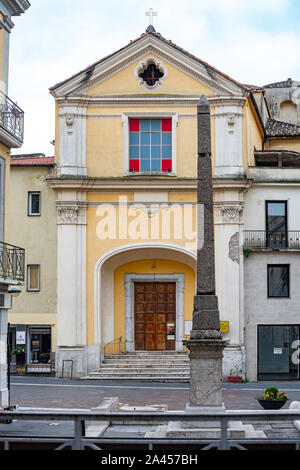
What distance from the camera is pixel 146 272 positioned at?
105 feet

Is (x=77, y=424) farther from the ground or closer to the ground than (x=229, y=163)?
closer to the ground

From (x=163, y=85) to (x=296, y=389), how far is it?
12902 millimetres

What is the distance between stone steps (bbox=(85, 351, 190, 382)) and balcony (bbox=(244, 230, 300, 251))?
5.23 meters

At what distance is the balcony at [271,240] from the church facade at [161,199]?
4 cm

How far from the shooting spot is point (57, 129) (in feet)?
101

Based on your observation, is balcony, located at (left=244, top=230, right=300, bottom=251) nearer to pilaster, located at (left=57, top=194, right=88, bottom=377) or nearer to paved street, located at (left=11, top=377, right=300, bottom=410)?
paved street, located at (left=11, top=377, right=300, bottom=410)

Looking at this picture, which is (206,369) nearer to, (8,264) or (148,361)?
(8,264)

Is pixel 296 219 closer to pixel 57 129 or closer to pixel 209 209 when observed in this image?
pixel 57 129

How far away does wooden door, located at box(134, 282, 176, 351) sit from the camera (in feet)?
104

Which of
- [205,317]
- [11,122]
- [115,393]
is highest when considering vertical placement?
[11,122]

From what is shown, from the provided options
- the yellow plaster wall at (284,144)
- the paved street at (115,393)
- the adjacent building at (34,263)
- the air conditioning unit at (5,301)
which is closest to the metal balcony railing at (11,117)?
the air conditioning unit at (5,301)

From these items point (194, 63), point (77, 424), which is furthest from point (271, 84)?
point (77, 424)

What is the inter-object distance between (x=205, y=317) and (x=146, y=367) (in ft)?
47.3

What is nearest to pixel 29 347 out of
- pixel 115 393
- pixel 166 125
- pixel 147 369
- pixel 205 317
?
pixel 147 369
